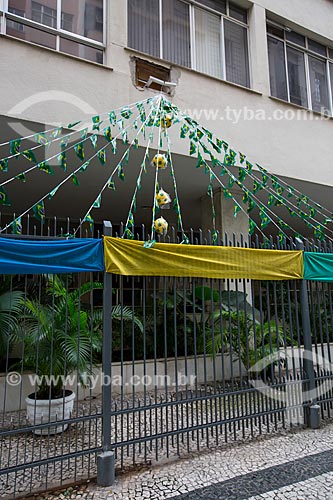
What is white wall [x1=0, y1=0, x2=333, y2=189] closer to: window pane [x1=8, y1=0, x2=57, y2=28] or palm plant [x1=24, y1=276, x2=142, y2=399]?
window pane [x1=8, y1=0, x2=57, y2=28]

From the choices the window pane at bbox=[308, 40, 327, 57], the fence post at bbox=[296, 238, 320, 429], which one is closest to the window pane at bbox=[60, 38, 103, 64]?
the fence post at bbox=[296, 238, 320, 429]

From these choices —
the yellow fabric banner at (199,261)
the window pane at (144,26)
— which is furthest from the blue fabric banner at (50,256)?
the window pane at (144,26)

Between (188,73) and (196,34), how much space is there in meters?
1.36

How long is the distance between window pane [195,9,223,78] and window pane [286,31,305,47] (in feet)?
6.52

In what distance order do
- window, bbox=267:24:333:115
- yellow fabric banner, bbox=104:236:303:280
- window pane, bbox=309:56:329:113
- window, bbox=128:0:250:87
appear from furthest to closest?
window pane, bbox=309:56:329:113
window, bbox=267:24:333:115
window, bbox=128:0:250:87
yellow fabric banner, bbox=104:236:303:280

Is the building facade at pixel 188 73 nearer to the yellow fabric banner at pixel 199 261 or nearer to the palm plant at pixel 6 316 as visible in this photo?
the palm plant at pixel 6 316

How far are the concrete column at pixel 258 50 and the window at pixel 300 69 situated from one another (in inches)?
17.7

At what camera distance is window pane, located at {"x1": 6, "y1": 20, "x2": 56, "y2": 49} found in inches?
219

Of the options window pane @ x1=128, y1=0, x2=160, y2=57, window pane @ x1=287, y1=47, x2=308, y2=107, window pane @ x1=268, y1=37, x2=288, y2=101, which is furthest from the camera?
window pane @ x1=287, y1=47, x2=308, y2=107

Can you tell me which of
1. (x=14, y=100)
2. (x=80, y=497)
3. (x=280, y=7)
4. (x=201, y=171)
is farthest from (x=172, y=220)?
(x=80, y=497)

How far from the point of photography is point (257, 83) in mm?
7645

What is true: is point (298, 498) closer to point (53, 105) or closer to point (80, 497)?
point (80, 497)

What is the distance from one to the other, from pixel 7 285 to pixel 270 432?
3.68 metres

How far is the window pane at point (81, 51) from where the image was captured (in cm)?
A: 597
